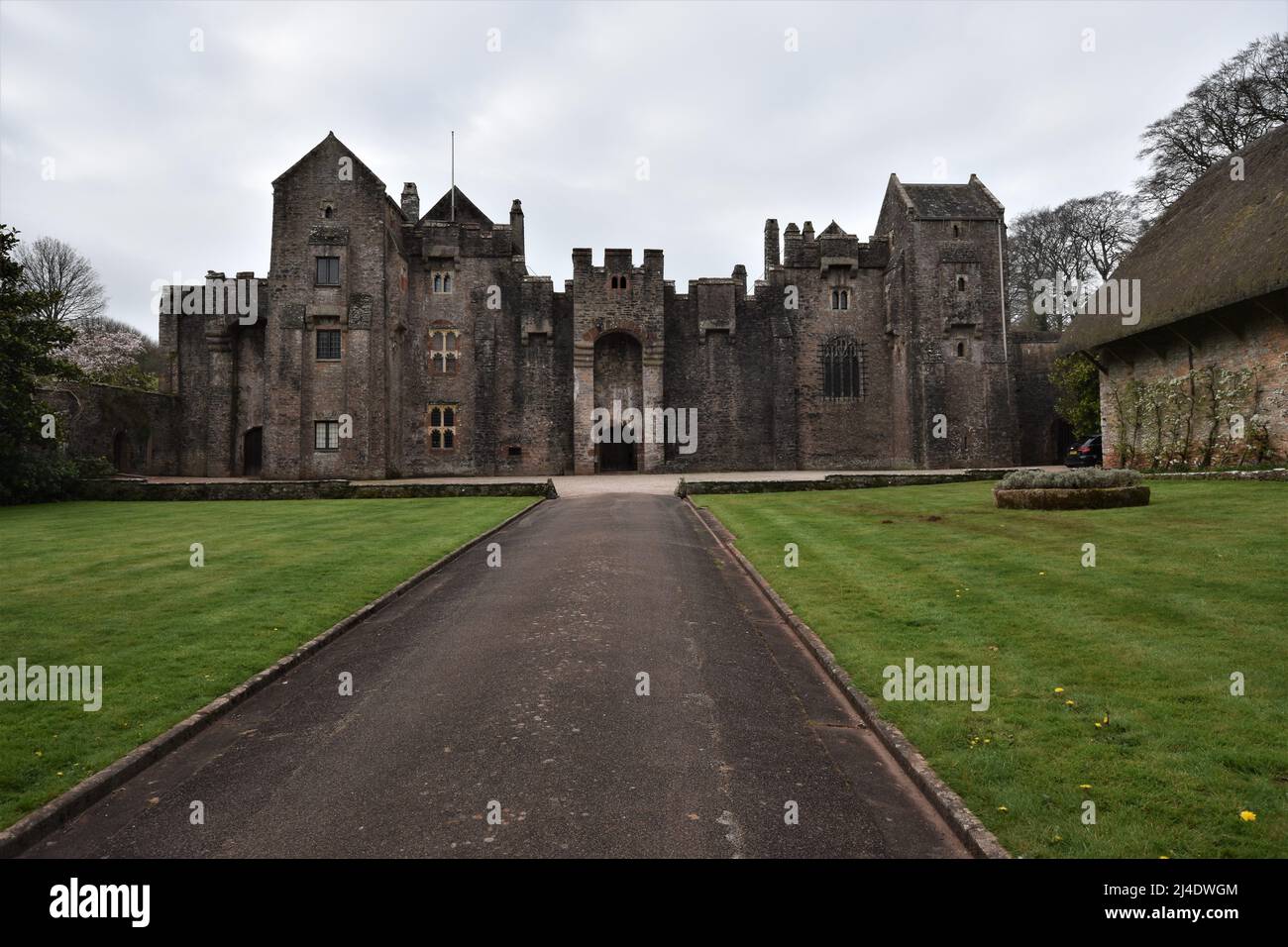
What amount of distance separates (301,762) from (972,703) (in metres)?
5.34

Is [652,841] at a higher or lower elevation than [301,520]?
lower

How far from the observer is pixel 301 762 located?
5.67 metres

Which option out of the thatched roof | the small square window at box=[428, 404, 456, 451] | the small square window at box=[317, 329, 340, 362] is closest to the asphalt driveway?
the thatched roof

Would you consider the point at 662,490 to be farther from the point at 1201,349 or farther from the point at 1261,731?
the point at 1261,731

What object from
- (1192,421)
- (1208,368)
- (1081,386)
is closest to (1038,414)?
(1081,386)

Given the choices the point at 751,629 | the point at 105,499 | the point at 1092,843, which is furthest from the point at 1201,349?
→ the point at 105,499

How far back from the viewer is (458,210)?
5100 centimetres

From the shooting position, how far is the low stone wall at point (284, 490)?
1065 inches

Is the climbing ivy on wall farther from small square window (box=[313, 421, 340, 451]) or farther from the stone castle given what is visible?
small square window (box=[313, 421, 340, 451])

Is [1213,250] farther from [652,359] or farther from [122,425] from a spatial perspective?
[122,425]

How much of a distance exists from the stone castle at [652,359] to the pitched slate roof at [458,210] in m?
6.07

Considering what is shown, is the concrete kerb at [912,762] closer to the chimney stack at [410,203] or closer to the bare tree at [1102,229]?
the chimney stack at [410,203]

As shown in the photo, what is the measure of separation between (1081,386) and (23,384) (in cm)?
4375
